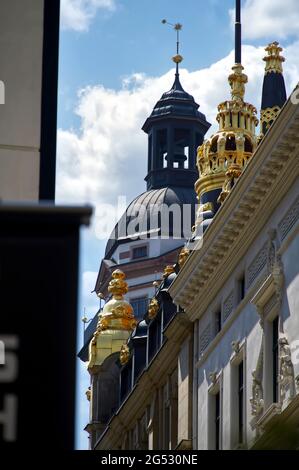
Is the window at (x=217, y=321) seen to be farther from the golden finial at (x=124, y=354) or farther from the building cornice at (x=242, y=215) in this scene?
the golden finial at (x=124, y=354)

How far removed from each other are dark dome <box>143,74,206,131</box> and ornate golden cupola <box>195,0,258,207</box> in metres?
68.9

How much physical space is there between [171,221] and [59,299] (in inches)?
4586

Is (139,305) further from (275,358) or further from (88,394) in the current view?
(275,358)

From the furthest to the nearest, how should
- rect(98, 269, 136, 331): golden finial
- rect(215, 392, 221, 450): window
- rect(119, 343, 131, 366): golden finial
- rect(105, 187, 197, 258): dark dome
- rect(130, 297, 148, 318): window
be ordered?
rect(105, 187, 197, 258): dark dome
rect(130, 297, 148, 318): window
rect(98, 269, 136, 331): golden finial
rect(119, 343, 131, 366): golden finial
rect(215, 392, 221, 450): window

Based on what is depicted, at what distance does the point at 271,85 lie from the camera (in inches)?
1944

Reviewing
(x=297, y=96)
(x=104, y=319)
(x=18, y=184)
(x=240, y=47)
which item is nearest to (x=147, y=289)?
(x=104, y=319)

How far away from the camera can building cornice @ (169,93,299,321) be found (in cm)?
3547

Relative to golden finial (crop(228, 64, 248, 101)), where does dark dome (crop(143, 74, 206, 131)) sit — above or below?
above

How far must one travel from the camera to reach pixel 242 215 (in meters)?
39.4

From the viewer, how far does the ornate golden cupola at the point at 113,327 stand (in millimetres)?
61062

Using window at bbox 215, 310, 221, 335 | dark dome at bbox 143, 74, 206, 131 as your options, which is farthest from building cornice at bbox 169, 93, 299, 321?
dark dome at bbox 143, 74, 206, 131

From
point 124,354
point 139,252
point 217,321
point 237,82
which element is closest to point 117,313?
point 124,354

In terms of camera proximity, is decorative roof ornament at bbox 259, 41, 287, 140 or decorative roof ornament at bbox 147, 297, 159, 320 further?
decorative roof ornament at bbox 147, 297, 159, 320

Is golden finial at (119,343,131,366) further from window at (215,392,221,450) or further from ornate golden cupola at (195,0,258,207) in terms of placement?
window at (215,392,221,450)
